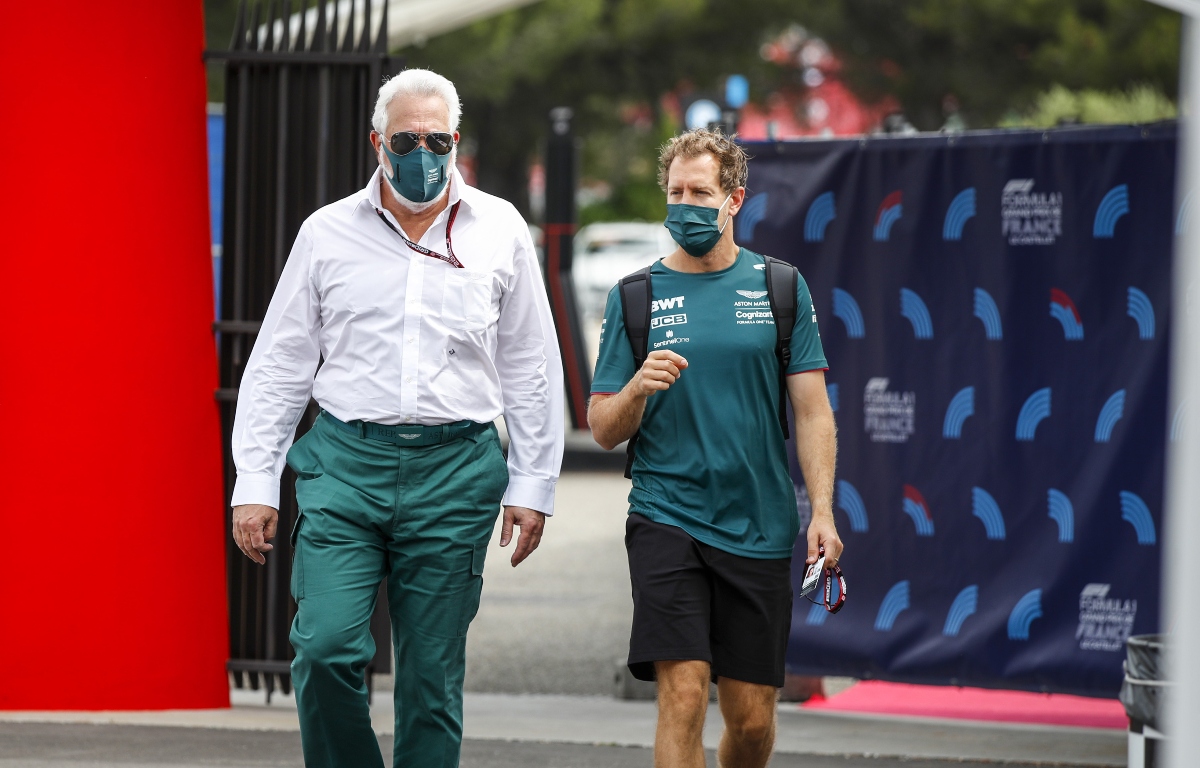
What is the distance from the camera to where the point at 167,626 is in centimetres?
655

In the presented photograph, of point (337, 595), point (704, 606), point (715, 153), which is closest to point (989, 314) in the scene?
point (715, 153)

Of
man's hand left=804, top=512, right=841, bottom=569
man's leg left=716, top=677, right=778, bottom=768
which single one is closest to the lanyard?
man's hand left=804, top=512, right=841, bottom=569

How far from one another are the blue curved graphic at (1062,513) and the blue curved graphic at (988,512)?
0.65ft

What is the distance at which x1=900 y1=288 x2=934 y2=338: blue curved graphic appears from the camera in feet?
22.2

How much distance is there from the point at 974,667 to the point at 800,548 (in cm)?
80

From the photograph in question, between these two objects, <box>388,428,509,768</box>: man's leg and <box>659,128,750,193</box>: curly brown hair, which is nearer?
<box>388,428,509,768</box>: man's leg

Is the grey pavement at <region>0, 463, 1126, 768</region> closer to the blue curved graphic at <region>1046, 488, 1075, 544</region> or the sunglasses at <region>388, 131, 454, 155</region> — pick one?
the blue curved graphic at <region>1046, 488, 1075, 544</region>

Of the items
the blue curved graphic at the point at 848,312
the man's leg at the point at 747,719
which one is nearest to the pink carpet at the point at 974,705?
the blue curved graphic at the point at 848,312

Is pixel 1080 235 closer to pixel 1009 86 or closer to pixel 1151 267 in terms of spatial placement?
pixel 1151 267

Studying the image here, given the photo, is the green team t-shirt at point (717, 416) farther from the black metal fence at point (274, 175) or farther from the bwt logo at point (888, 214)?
the black metal fence at point (274, 175)

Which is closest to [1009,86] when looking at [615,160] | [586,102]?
[586,102]

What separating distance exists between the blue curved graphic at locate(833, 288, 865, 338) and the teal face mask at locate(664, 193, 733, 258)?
2.11 meters

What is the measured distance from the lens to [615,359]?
16.0 ft

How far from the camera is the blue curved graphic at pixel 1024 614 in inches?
258
